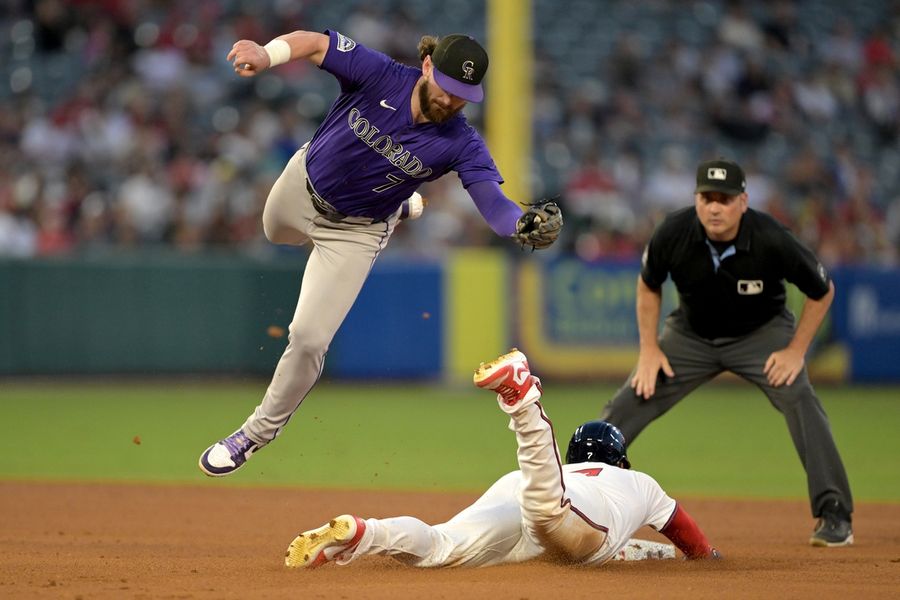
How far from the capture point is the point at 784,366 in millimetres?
6852

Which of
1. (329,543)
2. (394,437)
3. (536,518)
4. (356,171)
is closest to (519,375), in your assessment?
(536,518)

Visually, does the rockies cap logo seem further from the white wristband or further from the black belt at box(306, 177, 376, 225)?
the black belt at box(306, 177, 376, 225)

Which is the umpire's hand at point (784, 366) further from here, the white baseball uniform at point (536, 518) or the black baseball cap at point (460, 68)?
the black baseball cap at point (460, 68)

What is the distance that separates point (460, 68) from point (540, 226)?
83 cm

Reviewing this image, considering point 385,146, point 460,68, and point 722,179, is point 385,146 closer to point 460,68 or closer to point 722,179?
point 460,68

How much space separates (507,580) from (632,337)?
9.61m

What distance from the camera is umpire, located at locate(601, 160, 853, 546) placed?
6.73 meters

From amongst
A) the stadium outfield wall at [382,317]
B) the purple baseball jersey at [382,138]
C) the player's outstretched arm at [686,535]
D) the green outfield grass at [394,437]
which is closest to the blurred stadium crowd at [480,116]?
the stadium outfield wall at [382,317]

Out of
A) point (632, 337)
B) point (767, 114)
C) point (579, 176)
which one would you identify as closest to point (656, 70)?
point (767, 114)

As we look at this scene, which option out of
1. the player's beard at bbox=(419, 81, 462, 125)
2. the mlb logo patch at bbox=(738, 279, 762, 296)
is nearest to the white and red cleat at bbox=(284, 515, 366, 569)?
the player's beard at bbox=(419, 81, 462, 125)

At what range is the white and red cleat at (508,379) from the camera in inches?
194

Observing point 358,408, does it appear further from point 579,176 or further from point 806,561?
point 806,561

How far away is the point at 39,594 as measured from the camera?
497 cm

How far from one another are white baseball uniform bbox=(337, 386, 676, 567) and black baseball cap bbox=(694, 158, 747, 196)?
1.68 m
